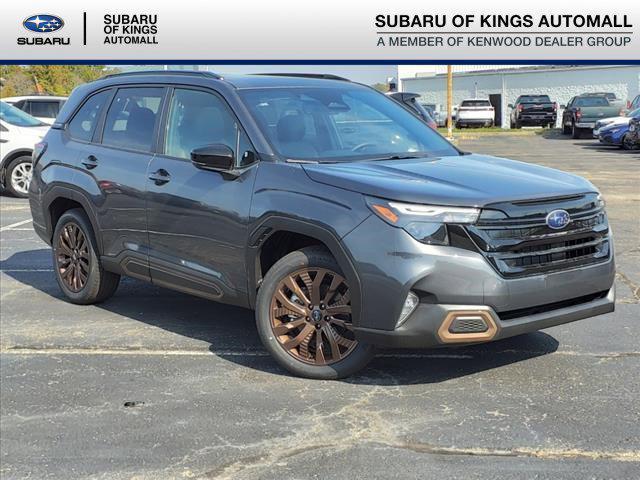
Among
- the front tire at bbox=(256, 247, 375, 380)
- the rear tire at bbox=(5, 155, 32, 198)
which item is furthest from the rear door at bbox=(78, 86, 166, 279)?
the rear tire at bbox=(5, 155, 32, 198)

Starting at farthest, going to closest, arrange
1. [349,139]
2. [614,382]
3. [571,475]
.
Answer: [349,139]
[614,382]
[571,475]

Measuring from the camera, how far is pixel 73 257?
285 inches

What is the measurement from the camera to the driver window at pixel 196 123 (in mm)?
5863

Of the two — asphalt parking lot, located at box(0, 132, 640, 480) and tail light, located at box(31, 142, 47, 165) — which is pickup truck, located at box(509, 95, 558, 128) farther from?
tail light, located at box(31, 142, 47, 165)

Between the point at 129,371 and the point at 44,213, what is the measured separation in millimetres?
2586

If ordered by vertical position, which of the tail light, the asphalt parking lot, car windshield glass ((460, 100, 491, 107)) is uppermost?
car windshield glass ((460, 100, 491, 107))

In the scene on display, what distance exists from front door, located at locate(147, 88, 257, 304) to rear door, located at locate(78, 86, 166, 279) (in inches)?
5.7

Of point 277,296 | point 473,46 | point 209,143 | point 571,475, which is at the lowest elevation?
point 571,475

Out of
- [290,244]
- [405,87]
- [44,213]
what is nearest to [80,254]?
[44,213]

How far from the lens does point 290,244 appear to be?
548 cm

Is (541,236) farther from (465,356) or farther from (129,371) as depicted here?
(129,371)

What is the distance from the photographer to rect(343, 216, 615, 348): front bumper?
4637 mm

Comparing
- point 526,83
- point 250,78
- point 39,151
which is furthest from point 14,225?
point 526,83

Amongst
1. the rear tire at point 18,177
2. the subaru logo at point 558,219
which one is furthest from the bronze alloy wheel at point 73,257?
the rear tire at point 18,177
